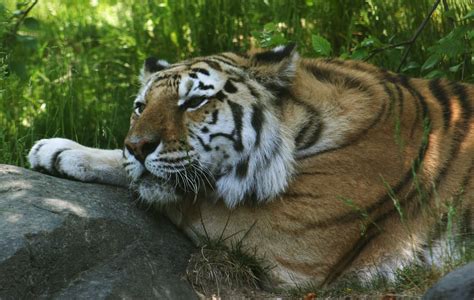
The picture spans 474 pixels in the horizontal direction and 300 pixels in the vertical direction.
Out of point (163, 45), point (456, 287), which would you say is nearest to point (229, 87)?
point (456, 287)

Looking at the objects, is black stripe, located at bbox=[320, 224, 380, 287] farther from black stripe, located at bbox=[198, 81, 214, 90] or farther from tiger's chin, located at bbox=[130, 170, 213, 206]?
black stripe, located at bbox=[198, 81, 214, 90]

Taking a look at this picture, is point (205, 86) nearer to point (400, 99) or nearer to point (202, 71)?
point (202, 71)

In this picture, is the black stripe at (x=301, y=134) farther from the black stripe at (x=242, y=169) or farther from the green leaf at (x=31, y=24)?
the green leaf at (x=31, y=24)

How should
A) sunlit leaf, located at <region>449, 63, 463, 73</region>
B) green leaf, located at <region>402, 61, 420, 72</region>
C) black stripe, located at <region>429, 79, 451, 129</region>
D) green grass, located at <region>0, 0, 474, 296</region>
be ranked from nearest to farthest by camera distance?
black stripe, located at <region>429, 79, 451, 129</region>
sunlit leaf, located at <region>449, 63, 463, 73</region>
green grass, located at <region>0, 0, 474, 296</region>
green leaf, located at <region>402, 61, 420, 72</region>

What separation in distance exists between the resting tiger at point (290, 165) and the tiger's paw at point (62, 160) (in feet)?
1.02

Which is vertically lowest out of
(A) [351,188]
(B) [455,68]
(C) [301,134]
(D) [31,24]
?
(A) [351,188]

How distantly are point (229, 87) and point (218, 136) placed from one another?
29cm

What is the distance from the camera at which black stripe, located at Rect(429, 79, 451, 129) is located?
4.60 m

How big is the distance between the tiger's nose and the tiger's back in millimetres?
443

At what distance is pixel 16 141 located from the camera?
5.24m

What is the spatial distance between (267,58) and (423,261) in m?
1.34

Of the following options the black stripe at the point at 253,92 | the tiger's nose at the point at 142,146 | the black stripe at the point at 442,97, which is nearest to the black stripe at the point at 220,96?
the black stripe at the point at 253,92

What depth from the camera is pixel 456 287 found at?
3.09 metres

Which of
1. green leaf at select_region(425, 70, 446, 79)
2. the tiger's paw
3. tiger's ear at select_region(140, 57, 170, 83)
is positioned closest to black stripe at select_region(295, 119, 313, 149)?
tiger's ear at select_region(140, 57, 170, 83)
